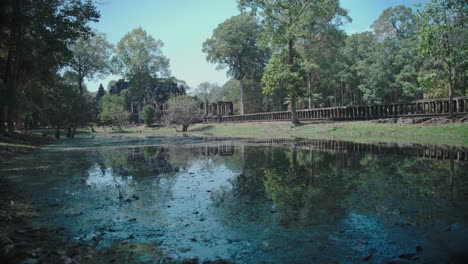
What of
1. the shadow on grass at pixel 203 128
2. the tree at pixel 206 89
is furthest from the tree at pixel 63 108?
the tree at pixel 206 89

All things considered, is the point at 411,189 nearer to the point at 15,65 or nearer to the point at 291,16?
the point at 15,65

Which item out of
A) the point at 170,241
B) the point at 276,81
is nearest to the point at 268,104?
the point at 276,81

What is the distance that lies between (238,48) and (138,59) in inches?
1041

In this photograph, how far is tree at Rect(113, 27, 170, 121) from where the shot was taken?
244ft

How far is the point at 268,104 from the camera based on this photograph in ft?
232

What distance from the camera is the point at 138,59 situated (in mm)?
73438

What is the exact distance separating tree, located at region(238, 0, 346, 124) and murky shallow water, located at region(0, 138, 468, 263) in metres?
24.1

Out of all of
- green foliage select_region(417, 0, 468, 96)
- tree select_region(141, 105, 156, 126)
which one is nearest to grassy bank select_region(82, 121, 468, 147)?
green foliage select_region(417, 0, 468, 96)

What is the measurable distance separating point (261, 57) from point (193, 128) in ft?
69.7

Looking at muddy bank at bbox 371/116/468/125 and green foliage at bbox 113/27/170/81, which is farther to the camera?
green foliage at bbox 113/27/170/81

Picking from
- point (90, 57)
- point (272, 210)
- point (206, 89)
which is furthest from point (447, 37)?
point (206, 89)

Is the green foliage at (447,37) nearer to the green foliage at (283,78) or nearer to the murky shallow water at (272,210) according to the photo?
the green foliage at (283,78)

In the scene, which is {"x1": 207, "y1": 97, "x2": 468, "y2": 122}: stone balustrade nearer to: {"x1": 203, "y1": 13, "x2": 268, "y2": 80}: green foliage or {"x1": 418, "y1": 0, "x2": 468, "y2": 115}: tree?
{"x1": 418, "y1": 0, "x2": 468, "y2": 115}: tree

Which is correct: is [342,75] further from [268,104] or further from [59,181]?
[59,181]
